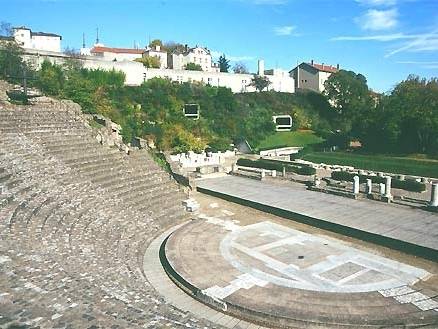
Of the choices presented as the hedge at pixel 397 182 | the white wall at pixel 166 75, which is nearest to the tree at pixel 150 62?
the white wall at pixel 166 75

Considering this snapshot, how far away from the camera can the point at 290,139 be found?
57438 mm

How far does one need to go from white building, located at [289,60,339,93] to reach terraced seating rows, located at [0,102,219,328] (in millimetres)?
67431

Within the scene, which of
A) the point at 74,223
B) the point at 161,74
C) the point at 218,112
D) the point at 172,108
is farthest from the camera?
the point at 161,74

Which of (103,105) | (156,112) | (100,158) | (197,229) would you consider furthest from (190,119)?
(197,229)

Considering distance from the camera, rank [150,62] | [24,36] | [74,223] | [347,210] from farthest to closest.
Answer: [150,62], [24,36], [347,210], [74,223]

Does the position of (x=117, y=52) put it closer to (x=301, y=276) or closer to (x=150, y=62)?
(x=150, y=62)

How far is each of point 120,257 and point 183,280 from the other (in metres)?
2.72

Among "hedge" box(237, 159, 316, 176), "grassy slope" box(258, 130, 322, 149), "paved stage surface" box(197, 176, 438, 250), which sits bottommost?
"paved stage surface" box(197, 176, 438, 250)

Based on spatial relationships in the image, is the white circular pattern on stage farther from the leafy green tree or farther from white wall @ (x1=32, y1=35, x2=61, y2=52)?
white wall @ (x1=32, y1=35, x2=61, y2=52)

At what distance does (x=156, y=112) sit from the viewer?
5053 cm

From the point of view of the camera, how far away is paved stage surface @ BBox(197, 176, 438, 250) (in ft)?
59.6

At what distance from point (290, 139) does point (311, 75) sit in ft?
117

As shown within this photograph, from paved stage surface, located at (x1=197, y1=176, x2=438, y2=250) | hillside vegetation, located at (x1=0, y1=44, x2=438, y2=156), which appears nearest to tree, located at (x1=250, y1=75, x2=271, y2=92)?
hillside vegetation, located at (x1=0, y1=44, x2=438, y2=156)

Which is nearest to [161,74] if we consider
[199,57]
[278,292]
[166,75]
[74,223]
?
[166,75]
